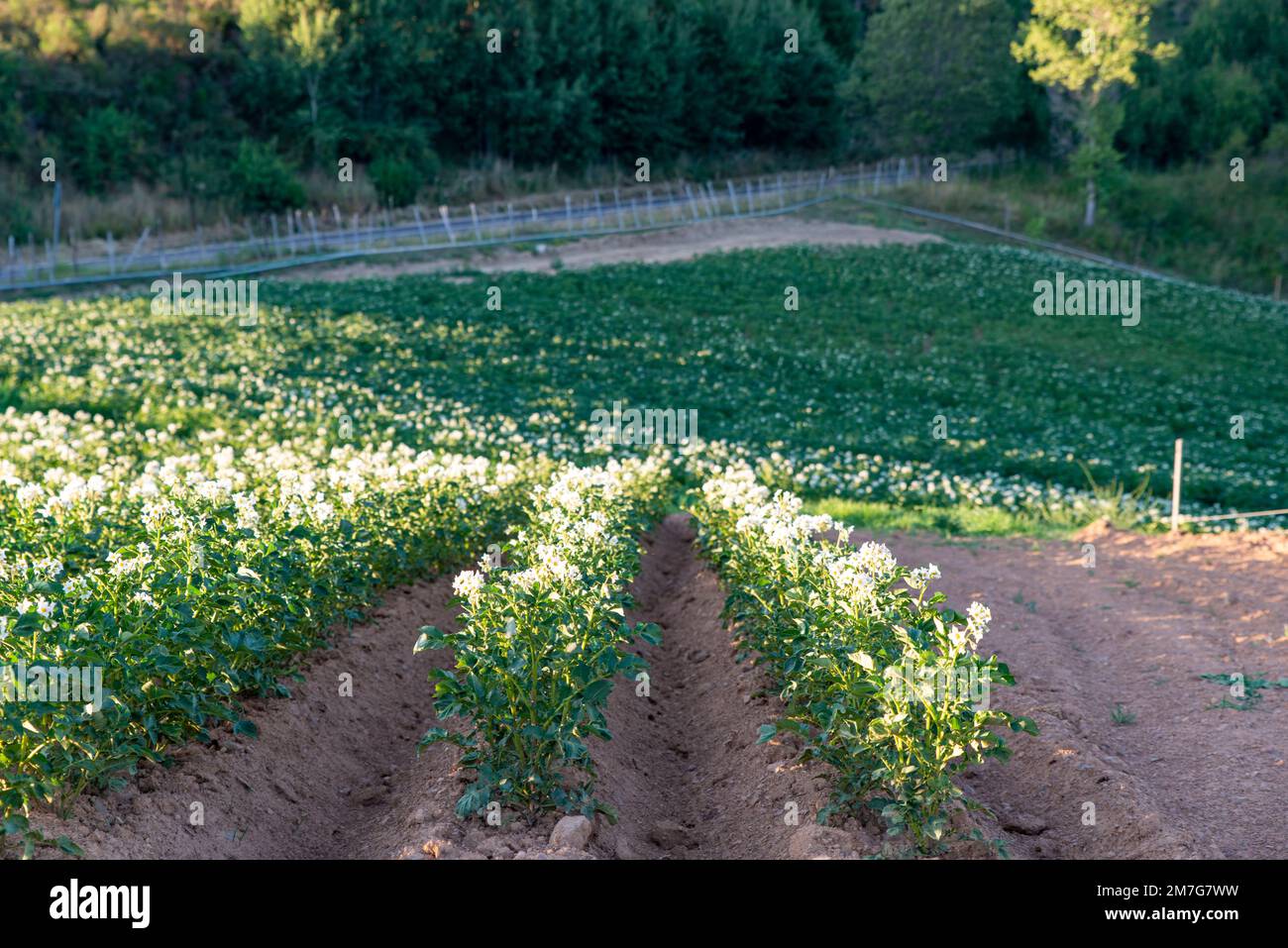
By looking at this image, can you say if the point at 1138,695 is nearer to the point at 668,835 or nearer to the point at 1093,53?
the point at 668,835

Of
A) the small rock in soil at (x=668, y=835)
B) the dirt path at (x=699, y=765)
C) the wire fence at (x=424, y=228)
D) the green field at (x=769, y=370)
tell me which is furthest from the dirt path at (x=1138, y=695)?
the wire fence at (x=424, y=228)

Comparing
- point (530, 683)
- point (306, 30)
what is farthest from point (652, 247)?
point (530, 683)

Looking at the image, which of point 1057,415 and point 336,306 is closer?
point 1057,415

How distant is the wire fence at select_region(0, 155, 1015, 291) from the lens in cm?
3591

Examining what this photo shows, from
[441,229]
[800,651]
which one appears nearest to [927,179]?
[441,229]

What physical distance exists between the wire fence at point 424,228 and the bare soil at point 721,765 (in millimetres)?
28624

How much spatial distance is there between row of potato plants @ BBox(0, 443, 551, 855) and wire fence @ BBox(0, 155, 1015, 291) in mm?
27502

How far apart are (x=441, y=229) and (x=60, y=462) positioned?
104 ft

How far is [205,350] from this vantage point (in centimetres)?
2350

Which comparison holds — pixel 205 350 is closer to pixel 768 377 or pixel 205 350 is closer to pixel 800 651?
pixel 768 377

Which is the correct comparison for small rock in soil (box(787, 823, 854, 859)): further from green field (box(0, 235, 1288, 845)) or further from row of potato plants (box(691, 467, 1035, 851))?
green field (box(0, 235, 1288, 845))

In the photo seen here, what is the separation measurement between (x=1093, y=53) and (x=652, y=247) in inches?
916

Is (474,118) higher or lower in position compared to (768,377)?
higher

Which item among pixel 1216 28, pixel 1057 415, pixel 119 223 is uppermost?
pixel 1216 28
